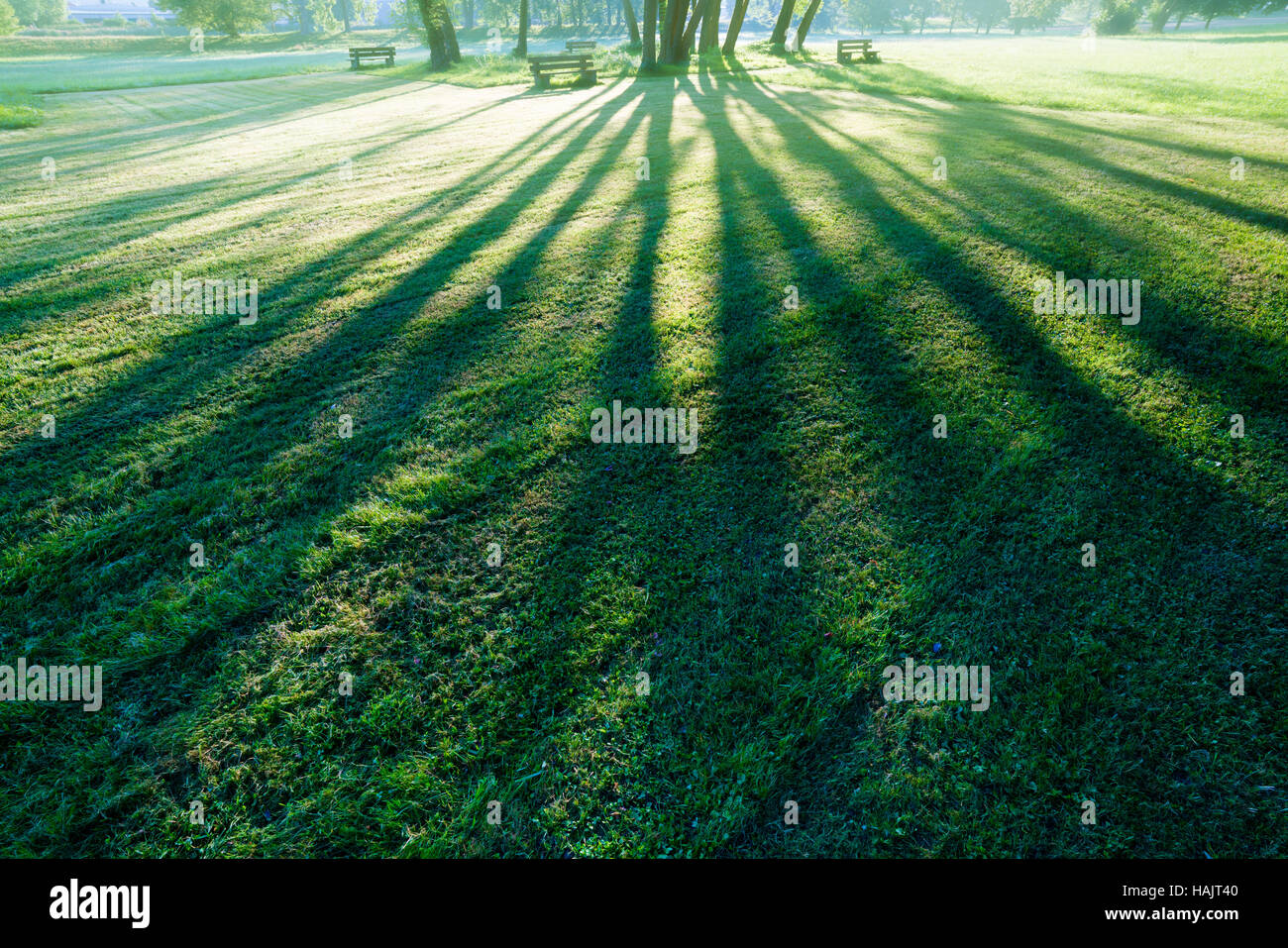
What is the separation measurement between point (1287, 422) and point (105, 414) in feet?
26.1

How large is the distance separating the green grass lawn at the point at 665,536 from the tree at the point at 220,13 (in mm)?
81268

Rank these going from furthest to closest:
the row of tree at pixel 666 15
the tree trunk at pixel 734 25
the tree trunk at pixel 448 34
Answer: the tree trunk at pixel 448 34
the tree trunk at pixel 734 25
the row of tree at pixel 666 15

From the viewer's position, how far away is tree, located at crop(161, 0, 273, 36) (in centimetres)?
6200

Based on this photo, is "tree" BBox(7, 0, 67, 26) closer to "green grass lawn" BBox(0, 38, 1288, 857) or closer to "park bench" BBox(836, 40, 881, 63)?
"park bench" BBox(836, 40, 881, 63)

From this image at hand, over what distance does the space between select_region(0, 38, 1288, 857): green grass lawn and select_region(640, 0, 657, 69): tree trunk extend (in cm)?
2183

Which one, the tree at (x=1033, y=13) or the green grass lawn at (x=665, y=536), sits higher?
the tree at (x=1033, y=13)

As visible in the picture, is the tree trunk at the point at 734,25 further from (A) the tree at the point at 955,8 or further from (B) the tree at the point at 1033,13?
(A) the tree at the point at 955,8

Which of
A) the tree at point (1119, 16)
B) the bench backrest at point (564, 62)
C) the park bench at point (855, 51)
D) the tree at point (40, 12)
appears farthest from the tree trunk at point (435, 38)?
the tree at point (40, 12)

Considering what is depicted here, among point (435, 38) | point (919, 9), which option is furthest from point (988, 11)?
point (435, 38)

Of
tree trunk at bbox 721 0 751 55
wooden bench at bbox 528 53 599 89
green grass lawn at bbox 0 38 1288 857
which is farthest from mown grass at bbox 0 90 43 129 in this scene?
tree trunk at bbox 721 0 751 55

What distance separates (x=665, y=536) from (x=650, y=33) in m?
27.2

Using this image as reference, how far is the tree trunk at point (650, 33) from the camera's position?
2359 centimetres

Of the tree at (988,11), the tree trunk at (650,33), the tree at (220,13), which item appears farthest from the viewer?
the tree at (988,11)
